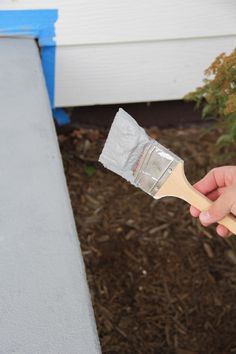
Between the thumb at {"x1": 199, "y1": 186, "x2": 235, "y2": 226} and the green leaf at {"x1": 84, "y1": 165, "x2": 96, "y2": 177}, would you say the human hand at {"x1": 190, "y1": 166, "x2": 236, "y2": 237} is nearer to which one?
the thumb at {"x1": 199, "y1": 186, "x2": 235, "y2": 226}

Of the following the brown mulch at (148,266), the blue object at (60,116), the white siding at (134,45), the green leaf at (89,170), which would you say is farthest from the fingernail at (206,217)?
the blue object at (60,116)

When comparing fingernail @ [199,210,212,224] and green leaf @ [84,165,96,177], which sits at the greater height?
fingernail @ [199,210,212,224]

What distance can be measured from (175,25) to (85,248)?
1.01m

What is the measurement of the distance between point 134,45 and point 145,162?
39.7 inches

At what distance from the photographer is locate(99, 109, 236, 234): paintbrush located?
117 cm

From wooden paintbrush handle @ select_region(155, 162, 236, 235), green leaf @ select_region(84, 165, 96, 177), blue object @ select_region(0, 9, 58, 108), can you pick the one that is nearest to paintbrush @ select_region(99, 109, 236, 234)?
wooden paintbrush handle @ select_region(155, 162, 236, 235)

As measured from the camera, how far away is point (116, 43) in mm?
2014

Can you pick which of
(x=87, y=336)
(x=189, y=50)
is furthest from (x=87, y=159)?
(x=87, y=336)

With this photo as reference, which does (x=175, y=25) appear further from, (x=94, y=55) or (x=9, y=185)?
(x=9, y=185)

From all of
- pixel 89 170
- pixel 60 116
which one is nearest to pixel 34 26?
pixel 60 116

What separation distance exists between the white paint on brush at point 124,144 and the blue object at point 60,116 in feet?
3.85

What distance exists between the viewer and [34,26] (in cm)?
178

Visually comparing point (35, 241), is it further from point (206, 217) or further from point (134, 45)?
point (134, 45)

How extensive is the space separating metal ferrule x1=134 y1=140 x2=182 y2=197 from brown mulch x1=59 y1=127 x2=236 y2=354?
85cm
